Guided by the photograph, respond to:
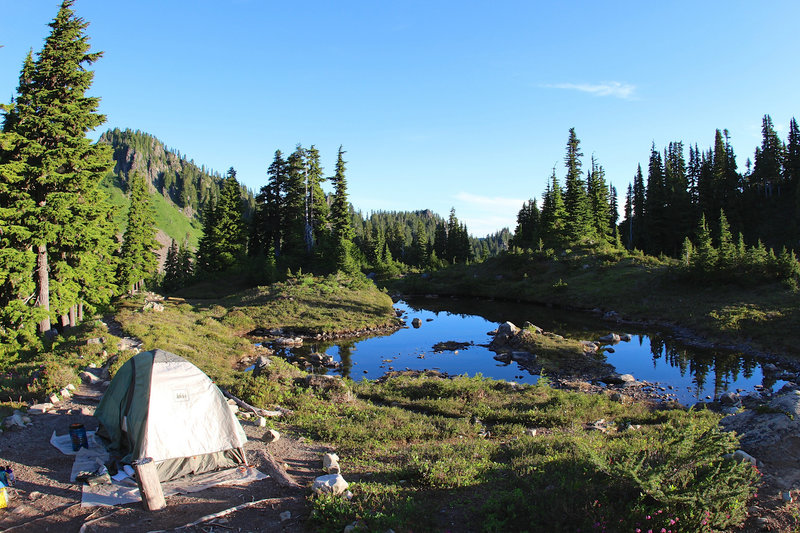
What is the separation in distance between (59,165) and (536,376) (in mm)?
27046

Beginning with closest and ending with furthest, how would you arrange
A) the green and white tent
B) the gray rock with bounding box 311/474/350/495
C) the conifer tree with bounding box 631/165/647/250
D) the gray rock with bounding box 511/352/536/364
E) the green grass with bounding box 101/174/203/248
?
the gray rock with bounding box 311/474/350/495
the green and white tent
the gray rock with bounding box 511/352/536/364
the conifer tree with bounding box 631/165/647/250
the green grass with bounding box 101/174/203/248

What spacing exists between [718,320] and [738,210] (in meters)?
47.9

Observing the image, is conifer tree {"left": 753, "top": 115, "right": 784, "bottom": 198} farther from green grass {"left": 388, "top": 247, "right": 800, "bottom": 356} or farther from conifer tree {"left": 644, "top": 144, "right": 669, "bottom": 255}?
green grass {"left": 388, "top": 247, "right": 800, "bottom": 356}

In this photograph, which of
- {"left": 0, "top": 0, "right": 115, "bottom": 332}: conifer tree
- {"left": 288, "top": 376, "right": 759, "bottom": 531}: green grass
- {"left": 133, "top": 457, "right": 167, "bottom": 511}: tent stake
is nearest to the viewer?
{"left": 288, "top": 376, "right": 759, "bottom": 531}: green grass

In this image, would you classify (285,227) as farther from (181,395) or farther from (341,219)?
(181,395)

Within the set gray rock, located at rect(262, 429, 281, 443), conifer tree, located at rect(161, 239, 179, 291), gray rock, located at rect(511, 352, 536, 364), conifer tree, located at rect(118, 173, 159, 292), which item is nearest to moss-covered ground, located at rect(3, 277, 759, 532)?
gray rock, located at rect(262, 429, 281, 443)

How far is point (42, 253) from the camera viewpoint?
2241 centimetres

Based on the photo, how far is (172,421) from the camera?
9.23 metres

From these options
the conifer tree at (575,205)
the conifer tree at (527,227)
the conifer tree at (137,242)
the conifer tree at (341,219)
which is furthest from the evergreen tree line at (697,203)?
the conifer tree at (137,242)

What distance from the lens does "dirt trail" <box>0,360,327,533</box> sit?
7.14m

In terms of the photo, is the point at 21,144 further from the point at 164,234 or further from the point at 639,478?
the point at 164,234

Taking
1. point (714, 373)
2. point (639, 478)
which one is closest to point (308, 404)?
point (639, 478)

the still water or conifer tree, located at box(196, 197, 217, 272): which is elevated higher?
conifer tree, located at box(196, 197, 217, 272)

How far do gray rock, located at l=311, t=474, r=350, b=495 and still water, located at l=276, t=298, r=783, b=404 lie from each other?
1428 cm
